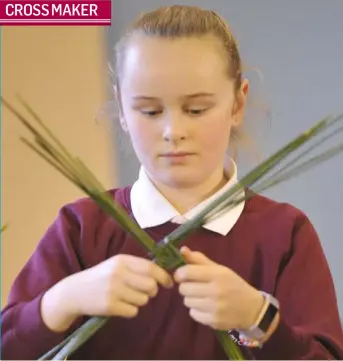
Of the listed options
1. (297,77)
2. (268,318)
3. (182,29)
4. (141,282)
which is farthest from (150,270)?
(297,77)

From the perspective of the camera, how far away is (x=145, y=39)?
0.67 m

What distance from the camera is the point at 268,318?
1.96 ft

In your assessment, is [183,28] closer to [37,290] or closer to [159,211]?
[159,211]

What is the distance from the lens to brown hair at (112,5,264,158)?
66cm

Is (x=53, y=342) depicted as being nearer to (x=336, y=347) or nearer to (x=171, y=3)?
(x=336, y=347)

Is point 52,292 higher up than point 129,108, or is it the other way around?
point 129,108

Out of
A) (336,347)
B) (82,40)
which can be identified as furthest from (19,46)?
(336,347)

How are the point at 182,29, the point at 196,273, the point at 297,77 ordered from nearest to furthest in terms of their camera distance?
1. the point at 196,273
2. the point at 182,29
3. the point at 297,77

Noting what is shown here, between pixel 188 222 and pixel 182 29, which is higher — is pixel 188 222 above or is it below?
below

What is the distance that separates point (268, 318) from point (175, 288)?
12 cm

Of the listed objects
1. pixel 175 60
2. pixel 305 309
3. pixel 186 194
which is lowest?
pixel 305 309

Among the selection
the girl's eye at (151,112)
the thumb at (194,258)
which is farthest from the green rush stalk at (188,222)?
the girl's eye at (151,112)

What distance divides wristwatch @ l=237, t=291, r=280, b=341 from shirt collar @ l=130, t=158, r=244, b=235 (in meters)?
0.13

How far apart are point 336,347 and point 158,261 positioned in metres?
0.20
